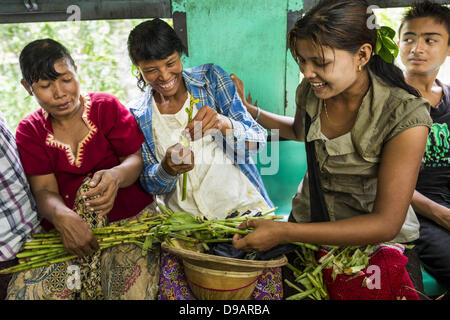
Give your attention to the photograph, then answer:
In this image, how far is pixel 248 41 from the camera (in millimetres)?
2885

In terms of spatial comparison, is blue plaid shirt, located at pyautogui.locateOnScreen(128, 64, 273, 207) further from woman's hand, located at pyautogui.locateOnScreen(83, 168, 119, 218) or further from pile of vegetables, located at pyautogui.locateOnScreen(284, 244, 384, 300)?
pile of vegetables, located at pyautogui.locateOnScreen(284, 244, 384, 300)

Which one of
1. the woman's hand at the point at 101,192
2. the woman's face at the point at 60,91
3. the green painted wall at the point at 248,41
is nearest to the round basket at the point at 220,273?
the woman's hand at the point at 101,192

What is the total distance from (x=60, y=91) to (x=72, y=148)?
1.23ft

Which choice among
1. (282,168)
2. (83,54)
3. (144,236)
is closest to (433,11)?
(282,168)

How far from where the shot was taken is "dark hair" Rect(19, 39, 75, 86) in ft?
6.75

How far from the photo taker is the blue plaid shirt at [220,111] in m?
2.36

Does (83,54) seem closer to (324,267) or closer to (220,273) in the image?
(220,273)

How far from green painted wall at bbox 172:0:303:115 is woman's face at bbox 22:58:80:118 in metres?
1.00

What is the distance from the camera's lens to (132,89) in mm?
4609

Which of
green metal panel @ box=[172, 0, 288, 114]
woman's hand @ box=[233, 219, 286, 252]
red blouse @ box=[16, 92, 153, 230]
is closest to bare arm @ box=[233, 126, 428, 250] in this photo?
woman's hand @ box=[233, 219, 286, 252]

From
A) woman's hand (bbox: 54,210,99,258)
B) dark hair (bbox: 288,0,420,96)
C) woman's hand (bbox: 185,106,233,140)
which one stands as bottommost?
woman's hand (bbox: 54,210,99,258)

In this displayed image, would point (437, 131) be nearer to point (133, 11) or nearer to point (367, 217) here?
point (367, 217)

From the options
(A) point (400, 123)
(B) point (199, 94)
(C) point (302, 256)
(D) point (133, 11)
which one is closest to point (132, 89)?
(D) point (133, 11)
